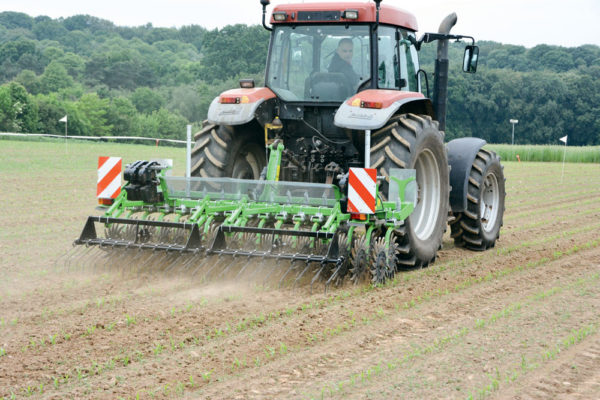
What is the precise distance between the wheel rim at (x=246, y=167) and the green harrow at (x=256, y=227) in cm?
73

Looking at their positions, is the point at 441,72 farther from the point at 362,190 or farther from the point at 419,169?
the point at 362,190

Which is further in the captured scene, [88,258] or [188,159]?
[188,159]

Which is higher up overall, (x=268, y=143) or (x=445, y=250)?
(x=268, y=143)

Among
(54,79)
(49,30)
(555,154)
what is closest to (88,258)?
(555,154)

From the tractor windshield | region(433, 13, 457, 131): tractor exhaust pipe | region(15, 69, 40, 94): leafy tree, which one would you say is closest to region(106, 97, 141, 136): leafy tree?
region(15, 69, 40, 94): leafy tree

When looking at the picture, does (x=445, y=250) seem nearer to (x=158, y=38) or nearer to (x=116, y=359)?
(x=116, y=359)

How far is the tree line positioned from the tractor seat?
31.7m

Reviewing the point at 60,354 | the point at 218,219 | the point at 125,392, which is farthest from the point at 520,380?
the point at 218,219

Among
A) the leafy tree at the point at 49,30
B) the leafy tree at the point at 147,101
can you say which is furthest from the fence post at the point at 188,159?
the leafy tree at the point at 49,30

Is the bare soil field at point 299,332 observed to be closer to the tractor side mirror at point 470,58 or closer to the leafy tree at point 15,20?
the tractor side mirror at point 470,58

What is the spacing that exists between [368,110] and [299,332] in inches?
94.2

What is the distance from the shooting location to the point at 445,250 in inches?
329

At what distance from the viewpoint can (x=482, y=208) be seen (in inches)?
341

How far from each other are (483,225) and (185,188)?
142 inches
